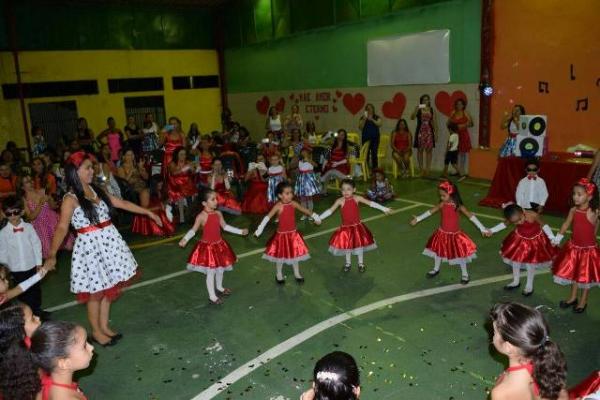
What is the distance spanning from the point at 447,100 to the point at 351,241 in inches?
311

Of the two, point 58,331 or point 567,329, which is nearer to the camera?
point 58,331

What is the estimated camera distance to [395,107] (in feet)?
48.8

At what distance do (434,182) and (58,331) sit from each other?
1102cm

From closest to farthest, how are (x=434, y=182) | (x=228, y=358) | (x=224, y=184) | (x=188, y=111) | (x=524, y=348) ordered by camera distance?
(x=524, y=348), (x=228, y=358), (x=224, y=184), (x=434, y=182), (x=188, y=111)

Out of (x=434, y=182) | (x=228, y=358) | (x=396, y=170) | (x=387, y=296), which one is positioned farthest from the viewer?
(x=396, y=170)

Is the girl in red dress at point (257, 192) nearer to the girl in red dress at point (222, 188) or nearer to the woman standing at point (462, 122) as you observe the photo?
the girl in red dress at point (222, 188)

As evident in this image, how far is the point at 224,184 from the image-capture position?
1009cm

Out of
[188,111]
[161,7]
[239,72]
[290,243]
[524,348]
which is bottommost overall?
[290,243]

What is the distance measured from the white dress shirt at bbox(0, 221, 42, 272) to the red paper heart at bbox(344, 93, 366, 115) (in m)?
11.8

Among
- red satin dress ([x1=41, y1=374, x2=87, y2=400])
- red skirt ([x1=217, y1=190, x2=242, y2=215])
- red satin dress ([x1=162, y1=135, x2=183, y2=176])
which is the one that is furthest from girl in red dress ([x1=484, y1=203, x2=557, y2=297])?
red satin dress ([x1=162, y1=135, x2=183, y2=176])

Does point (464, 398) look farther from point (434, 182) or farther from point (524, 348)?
point (434, 182)

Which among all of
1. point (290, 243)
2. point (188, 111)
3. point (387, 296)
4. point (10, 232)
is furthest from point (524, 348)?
point (188, 111)

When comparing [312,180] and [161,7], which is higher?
[161,7]

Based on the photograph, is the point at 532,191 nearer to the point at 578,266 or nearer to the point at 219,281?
the point at 578,266
